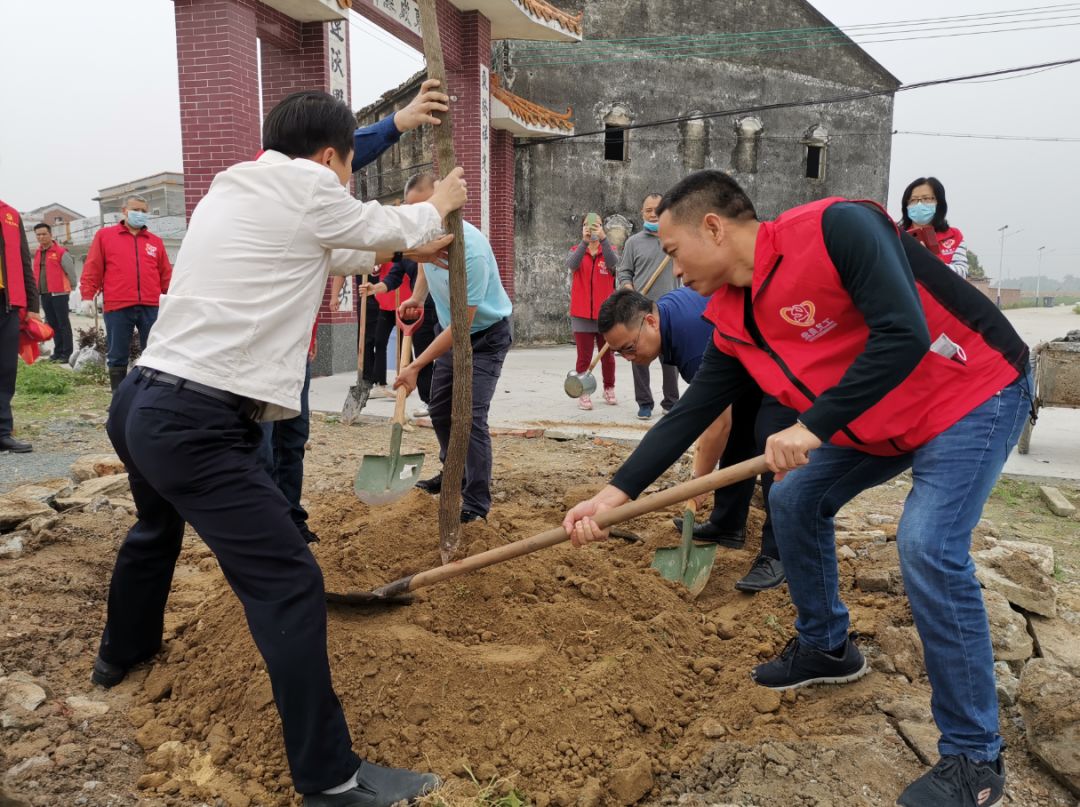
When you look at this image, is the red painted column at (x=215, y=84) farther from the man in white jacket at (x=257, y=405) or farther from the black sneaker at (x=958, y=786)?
the black sneaker at (x=958, y=786)

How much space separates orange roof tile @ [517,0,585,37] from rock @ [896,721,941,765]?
1164 cm

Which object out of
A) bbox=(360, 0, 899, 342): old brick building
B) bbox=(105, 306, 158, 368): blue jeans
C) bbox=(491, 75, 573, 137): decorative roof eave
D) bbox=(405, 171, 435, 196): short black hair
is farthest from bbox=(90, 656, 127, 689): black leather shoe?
bbox=(360, 0, 899, 342): old brick building

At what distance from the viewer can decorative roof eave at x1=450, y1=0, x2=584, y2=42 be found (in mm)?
11719

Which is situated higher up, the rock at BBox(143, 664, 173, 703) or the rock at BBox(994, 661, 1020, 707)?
the rock at BBox(994, 661, 1020, 707)

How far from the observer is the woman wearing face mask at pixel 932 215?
5.34m

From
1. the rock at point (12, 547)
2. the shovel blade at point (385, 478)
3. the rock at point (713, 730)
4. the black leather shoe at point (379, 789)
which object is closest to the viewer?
the black leather shoe at point (379, 789)

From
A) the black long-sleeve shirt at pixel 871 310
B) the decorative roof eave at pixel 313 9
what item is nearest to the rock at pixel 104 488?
the black long-sleeve shirt at pixel 871 310

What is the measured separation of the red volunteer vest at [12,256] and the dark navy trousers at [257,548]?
15.0ft

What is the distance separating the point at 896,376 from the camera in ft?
6.22

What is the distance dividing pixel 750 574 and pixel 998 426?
5.08 ft

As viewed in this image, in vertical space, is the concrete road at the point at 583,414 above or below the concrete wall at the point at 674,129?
below

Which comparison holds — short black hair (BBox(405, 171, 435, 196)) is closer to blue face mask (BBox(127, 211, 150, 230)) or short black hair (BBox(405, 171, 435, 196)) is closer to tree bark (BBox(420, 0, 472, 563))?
tree bark (BBox(420, 0, 472, 563))

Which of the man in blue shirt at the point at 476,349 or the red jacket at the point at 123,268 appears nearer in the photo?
the man in blue shirt at the point at 476,349

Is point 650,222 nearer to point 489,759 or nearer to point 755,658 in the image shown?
point 755,658
